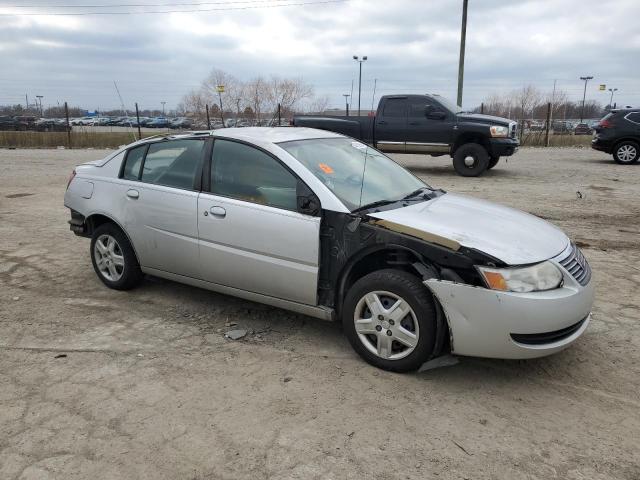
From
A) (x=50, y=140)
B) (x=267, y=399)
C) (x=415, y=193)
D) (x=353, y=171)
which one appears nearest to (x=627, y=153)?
(x=415, y=193)

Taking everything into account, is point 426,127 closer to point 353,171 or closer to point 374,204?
point 353,171

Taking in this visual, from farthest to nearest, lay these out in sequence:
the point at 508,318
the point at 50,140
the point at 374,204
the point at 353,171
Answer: the point at 50,140
the point at 353,171
the point at 374,204
the point at 508,318

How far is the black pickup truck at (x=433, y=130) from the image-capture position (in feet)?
44.0

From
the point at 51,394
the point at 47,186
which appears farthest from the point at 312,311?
the point at 47,186

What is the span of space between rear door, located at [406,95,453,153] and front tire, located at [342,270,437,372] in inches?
437

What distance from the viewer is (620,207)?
30.5 ft

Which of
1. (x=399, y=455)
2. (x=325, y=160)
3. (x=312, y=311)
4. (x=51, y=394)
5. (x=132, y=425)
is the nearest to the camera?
(x=399, y=455)

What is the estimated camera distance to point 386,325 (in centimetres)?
342

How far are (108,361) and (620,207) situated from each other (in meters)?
8.97

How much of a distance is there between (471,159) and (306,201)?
10753mm

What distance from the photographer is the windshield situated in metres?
3.87

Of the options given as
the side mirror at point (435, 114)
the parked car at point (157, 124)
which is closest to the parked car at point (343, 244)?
the side mirror at point (435, 114)

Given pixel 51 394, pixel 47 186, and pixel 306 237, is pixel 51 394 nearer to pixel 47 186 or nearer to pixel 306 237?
pixel 306 237

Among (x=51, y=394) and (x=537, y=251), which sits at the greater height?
(x=537, y=251)
